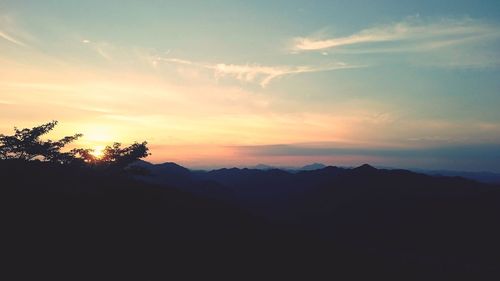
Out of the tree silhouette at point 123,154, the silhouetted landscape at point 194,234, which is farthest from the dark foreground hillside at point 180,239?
the tree silhouette at point 123,154

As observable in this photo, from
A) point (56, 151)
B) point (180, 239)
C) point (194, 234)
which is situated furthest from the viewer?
point (56, 151)

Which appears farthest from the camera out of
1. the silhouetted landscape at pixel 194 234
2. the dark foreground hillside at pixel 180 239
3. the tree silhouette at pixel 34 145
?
the tree silhouette at pixel 34 145

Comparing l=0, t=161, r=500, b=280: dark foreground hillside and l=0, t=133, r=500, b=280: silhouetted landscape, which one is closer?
l=0, t=161, r=500, b=280: dark foreground hillside

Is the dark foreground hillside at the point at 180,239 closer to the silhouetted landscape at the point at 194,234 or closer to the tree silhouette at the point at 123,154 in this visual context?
the silhouetted landscape at the point at 194,234

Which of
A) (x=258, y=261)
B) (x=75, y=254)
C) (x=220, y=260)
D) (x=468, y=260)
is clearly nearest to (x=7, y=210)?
(x=75, y=254)

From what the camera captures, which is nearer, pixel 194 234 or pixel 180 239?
pixel 180 239

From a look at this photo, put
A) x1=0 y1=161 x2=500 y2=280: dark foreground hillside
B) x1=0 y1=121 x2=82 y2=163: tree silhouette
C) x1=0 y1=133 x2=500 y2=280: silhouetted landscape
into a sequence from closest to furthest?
x1=0 y1=161 x2=500 y2=280: dark foreground hillside < x1=0 y1=133 x2=500 y2=280: silhouetted landscape < x1=0 y1=121 x2=82 y2=163: tree silhouette

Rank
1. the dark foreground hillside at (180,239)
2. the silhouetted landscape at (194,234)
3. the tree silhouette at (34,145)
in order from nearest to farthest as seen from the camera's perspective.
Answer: the dark foreground hillside at (180,239) < the silhouetted landscape at (194,234) < the tree silhouette at (34,145)

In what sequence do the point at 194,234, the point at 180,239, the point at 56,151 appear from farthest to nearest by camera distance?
the point at 56,151 < the point at 194,234 < the point at 180,239

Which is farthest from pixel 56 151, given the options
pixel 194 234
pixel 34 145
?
pixel 194 234

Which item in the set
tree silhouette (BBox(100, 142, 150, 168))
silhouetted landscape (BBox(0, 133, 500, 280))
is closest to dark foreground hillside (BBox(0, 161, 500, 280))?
silhouetted landscape (BBox(0, 133, 500, 280))

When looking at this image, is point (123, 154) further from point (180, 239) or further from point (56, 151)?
point (180, 239)

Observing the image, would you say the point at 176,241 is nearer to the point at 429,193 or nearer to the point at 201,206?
the point at 201,206

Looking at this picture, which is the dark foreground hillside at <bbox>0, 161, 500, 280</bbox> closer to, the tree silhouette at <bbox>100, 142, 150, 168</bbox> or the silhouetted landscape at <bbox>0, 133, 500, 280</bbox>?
the silhouetted landscape at <bbox>0, 133, 500, 280</bbox>
